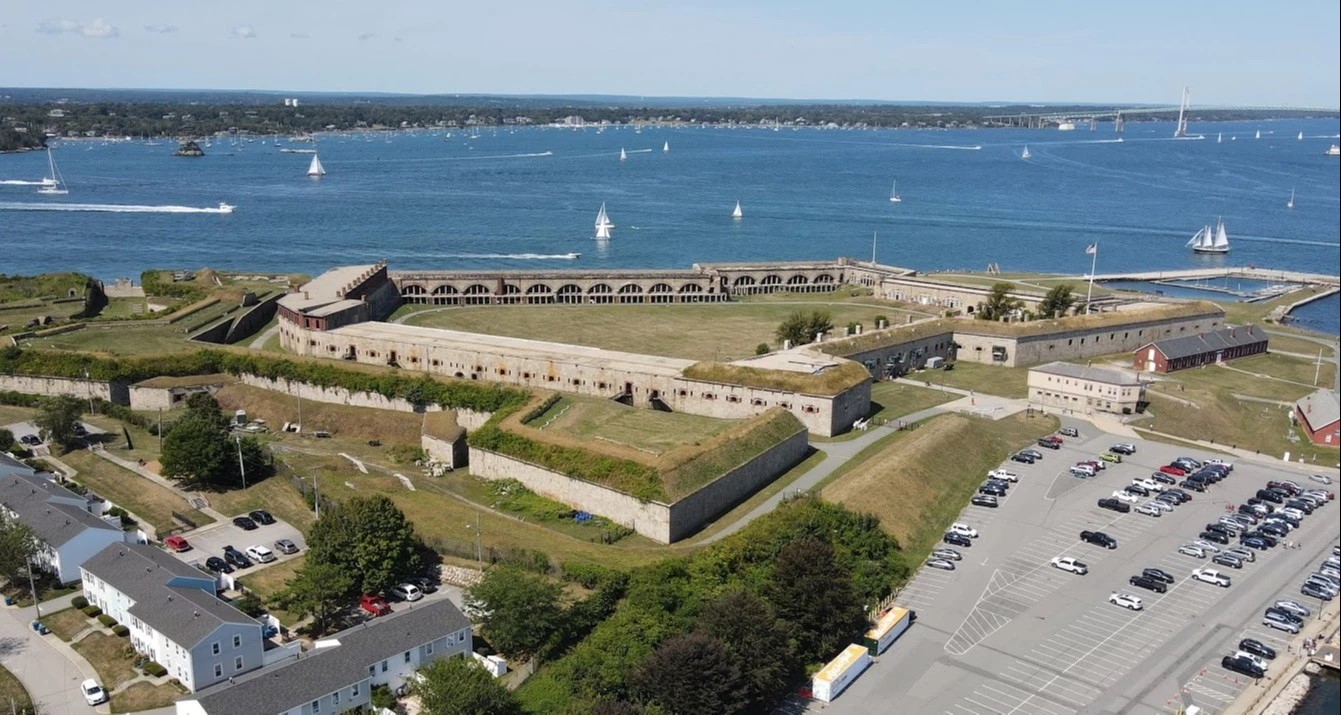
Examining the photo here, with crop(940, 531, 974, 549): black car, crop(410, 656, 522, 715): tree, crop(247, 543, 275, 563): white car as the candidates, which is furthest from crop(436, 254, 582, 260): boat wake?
crop(410, 656, 522, 715): tree

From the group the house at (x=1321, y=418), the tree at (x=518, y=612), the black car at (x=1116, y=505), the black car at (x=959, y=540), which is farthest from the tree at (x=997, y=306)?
the tree at (x=518, y=612)

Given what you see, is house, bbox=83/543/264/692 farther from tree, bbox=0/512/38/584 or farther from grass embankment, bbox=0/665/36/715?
grass embankment, bbox=0/665/36/715

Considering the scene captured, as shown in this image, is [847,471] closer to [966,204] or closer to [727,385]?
[727,385]

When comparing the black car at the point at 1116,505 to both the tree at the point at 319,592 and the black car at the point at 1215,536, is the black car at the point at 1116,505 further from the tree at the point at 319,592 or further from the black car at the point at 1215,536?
the tree at the point at 319,592

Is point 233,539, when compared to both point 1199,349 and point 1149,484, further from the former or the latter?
point 1199,349

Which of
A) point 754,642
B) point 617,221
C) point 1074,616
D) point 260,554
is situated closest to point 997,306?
point 1074,616

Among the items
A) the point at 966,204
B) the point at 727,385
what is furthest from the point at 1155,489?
the point at 966,204
